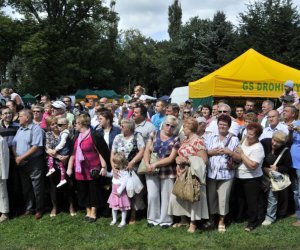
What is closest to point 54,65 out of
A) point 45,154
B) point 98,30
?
point 98,30

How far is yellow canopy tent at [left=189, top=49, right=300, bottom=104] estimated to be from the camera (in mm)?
11812

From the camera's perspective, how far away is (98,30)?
39.8 m

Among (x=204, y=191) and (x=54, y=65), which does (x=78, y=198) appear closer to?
(x=204, y=191)

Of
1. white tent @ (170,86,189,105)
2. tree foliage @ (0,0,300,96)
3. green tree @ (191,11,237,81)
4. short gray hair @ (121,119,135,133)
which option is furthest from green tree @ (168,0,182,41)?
short gray hair @ (121,119,135,133)

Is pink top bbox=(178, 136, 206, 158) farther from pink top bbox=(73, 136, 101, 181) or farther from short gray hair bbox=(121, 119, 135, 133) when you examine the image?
pink top bbox=(73, 136, 101, 181)

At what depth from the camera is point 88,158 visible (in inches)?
226

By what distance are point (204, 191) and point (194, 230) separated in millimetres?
554

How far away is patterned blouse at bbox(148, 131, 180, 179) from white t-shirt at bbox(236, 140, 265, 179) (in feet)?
2.99

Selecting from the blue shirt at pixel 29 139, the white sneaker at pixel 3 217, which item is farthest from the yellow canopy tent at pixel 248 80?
the white sneaker at pixel 3 217

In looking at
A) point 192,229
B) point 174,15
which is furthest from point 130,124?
point 174,15

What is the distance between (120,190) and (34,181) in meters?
1.51

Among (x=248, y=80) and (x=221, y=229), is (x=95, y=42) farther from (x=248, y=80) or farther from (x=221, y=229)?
(x=221, y=229)

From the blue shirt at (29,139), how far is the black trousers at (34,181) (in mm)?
164

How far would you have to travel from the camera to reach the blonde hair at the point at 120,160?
5535 mm
